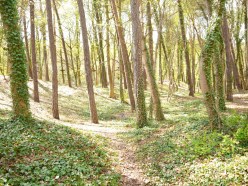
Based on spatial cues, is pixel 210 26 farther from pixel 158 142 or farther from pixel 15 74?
pixel 15 74

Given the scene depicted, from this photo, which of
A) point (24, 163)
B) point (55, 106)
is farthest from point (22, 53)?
point (55, 106)

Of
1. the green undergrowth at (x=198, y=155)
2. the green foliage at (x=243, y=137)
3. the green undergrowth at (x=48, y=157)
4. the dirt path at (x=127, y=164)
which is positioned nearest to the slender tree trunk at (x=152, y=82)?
the green undergrowth at (x=198, y=155)

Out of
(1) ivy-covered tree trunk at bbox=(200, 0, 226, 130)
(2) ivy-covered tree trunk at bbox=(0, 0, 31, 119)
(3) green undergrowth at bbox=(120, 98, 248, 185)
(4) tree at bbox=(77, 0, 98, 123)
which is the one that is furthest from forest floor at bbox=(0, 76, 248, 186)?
(2) ivy-covered tree trunk at bbox=(0, 0, 31, 119)

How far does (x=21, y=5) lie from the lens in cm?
1680

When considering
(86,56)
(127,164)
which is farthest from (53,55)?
(127,164)

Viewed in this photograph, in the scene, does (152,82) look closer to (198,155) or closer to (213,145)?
(213,145)

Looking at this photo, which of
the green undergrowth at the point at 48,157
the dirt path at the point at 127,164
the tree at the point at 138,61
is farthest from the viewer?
the tree at the point at 138,61

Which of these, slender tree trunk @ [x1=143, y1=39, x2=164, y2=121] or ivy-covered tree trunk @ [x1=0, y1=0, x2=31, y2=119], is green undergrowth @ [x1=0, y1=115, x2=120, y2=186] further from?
slender tree trunk @ [x1=143, y1=39, x2=164, y2=121]

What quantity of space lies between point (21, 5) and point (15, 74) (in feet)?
→ 33.3

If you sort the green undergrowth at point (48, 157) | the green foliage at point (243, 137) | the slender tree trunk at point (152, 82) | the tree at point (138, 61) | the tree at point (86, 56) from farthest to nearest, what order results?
the tree at point (86, 56) → the slender tree trunk at point (152, 82) → the tree at point (138, 61) → the green foliage at point (243, 137) → the green undergrowth at point (48, 157)

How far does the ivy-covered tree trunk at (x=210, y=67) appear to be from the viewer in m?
8.12

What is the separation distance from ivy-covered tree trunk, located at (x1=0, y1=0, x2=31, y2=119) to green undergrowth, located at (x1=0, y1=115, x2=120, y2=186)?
28.9 inches

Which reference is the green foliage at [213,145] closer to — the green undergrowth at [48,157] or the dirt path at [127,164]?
the dirt path at [127,164]

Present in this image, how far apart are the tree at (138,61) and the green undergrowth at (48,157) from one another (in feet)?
10.8
